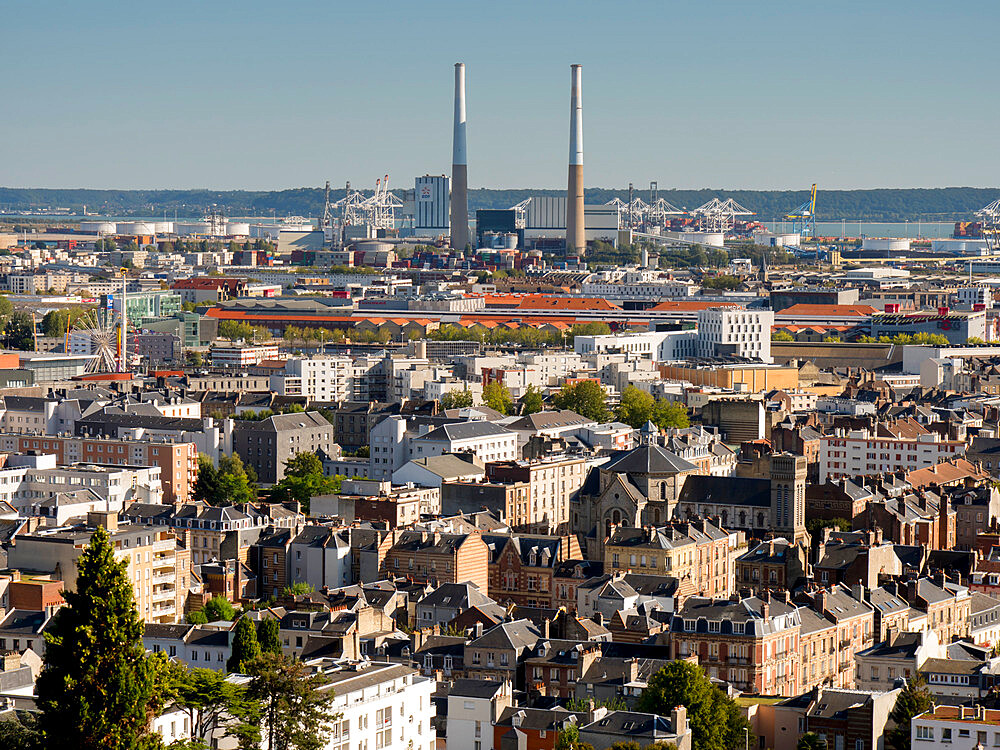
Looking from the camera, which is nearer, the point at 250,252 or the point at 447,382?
the point at 447,382

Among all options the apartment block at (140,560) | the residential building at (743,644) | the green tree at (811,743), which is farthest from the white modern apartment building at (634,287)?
the green tree at (811,743)

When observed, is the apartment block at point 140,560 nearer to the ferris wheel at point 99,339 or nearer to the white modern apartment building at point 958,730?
the white modern apartment building at point 958,730

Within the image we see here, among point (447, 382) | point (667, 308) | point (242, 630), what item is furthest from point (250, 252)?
point (242, 630)

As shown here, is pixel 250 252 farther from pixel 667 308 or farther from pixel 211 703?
pixel 211 703

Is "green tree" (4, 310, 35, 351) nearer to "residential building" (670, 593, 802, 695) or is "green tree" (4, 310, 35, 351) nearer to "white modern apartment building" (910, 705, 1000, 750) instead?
"residential building" (670, 593, 802, 695)

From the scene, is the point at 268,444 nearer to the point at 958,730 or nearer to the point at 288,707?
the point at 958,730

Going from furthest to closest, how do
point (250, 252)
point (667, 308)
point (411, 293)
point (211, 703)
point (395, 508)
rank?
point (250, 252)
point (411, 293)
point (667, 308)
point (395, 508)
point (211, 703)
